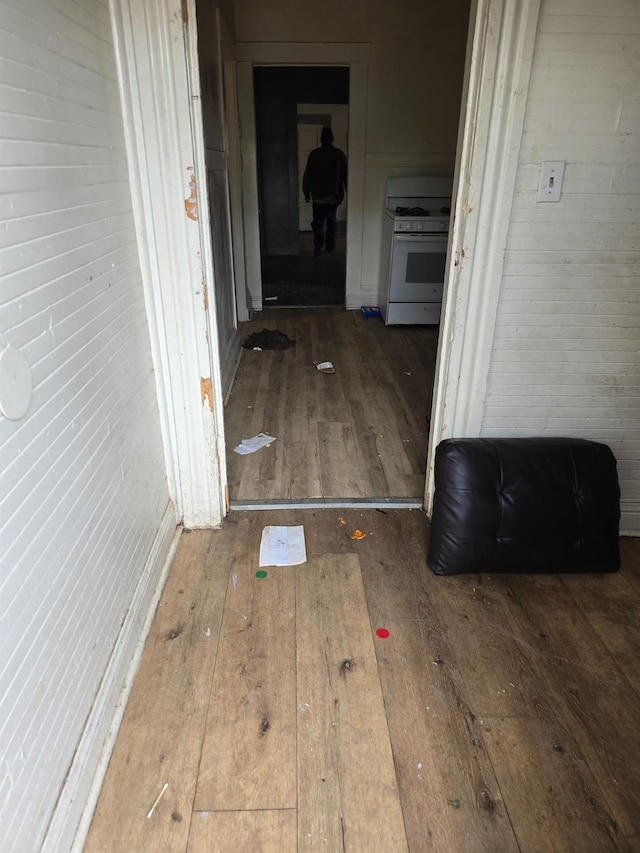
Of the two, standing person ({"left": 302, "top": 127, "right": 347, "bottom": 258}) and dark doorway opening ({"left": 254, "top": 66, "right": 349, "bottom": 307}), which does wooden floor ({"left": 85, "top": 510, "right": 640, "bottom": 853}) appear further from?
standing person ({"left": 302, "top": 127, "right": 347, "bottom": 258})

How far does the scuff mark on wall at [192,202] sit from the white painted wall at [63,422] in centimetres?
18

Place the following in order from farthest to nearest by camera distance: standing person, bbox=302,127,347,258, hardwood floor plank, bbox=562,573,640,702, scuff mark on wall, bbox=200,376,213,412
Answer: standing person, bbox=302,127,347,258, scuff mark on wall, bbox=200,376,213,412, hardwood floor plank, bbox=562,573,640,702

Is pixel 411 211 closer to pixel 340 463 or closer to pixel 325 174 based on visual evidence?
pixel 325 174

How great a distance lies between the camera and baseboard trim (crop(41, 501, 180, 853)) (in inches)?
45.0

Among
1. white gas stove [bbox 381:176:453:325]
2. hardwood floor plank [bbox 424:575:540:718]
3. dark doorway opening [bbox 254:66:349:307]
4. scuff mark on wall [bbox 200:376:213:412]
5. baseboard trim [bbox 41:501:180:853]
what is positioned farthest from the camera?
dark doorway opening [bbox 254:66:349:307]

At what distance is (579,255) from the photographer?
181 centimetres

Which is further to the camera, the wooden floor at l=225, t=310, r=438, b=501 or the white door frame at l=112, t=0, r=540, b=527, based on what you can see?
the wooden floor at l=225, t=310, r=438, b=501

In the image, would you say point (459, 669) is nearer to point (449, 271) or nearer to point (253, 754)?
point (253, 754)

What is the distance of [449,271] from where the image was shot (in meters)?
1.88

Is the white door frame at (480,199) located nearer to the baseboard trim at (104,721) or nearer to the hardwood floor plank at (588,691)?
the hardwood floor plank at (588,691)

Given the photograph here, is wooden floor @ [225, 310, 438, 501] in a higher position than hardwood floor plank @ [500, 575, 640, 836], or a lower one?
higher

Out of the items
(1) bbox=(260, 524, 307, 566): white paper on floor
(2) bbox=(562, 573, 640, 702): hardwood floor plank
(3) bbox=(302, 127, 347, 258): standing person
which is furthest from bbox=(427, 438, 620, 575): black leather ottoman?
(3) bbox=(302, 127, 347, 258): standing person

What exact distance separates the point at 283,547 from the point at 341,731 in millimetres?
765

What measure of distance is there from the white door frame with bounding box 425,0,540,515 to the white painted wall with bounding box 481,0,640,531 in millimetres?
41
